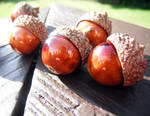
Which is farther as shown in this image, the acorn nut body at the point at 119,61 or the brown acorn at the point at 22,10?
the brown acorn at the point at 22,10

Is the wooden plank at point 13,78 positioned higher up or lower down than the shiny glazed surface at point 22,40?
lower down

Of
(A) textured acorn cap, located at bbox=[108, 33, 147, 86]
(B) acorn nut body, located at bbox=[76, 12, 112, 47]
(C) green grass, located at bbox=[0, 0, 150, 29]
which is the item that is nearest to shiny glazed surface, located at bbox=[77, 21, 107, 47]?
(B) acorn nut body, located at bbox=[76, 12, 112, 47]

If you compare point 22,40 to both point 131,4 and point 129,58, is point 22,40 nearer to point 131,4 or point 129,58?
point 129,58

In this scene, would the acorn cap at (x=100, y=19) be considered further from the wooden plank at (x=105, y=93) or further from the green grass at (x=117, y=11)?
the green grass at (x=117, y=11)

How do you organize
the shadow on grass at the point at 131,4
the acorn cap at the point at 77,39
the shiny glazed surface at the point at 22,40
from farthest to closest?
1. the shadow on grass at the point at 131,4
2. the shiny glazed surface at the point at 22,40
3. the acorn cap at the point at 77,39

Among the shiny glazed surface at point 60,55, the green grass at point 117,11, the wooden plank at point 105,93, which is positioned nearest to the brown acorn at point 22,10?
the wooden plank at point 105,93

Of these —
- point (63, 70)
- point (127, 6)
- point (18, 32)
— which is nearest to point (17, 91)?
point (63, 70)

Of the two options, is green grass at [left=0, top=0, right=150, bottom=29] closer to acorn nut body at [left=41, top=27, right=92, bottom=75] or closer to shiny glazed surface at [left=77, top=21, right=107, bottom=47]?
shiny glazed surface at [left=77, top=21, right=107, bottom=47]
